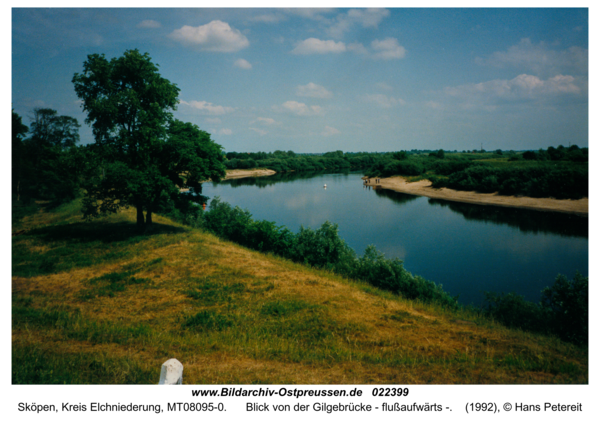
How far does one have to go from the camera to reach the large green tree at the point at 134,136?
685 inches

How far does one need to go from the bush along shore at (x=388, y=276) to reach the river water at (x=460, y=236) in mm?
4978

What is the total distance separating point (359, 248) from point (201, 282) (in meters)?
17.7

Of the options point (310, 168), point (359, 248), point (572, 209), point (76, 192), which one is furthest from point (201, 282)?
point (310, 168)

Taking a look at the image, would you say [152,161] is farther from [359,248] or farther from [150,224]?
[359,248]

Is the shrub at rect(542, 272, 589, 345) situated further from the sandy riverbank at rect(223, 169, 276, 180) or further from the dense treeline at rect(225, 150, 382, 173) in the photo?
the dense treeline at rect(225, 150, 382, 173)

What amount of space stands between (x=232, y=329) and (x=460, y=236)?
1129 inches

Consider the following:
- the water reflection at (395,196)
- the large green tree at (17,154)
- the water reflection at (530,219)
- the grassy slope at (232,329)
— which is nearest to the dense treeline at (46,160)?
the large green tree at (17,154)

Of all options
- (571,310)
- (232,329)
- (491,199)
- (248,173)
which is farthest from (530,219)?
(248,173)

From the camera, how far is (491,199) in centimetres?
4597

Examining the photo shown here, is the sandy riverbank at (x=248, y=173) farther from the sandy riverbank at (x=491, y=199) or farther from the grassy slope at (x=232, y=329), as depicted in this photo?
the grassy slope at (x=232, y=329)

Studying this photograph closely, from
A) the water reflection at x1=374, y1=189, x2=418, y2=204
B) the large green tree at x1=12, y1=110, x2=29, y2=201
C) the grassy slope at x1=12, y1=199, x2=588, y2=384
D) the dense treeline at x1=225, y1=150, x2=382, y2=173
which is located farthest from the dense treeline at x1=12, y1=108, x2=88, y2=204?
the dense treeline at x1=225, y1=150, x2=382, y2=173

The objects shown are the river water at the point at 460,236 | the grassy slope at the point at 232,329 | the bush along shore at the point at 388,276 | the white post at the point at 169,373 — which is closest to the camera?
the white post at the point at 169,373

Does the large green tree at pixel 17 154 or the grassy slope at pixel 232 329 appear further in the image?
the large green tree at pixel 17 154

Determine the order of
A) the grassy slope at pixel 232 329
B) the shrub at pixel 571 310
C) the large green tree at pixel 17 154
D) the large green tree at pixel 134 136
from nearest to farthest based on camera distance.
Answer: the grassy slope at pixel 232 329 < the shrub at pixel 571 310 < the large green tree at pixel 134 136 < the large green tree at pixel 17 154
